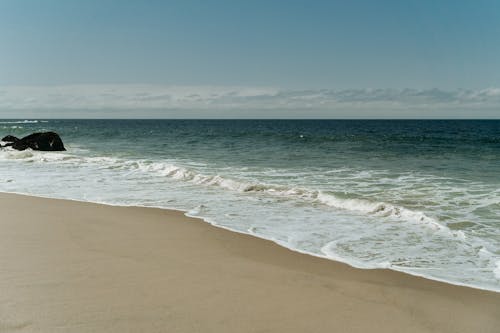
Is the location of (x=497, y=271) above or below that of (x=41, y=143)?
below

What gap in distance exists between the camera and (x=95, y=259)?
6.20 m

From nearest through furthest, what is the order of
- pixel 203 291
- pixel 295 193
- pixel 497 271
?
1. pixel 203 291
2. pixel 497 271
3. pixel 295 193

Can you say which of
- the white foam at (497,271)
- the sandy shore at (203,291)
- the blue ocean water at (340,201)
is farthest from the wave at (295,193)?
the sandy shore at (203,291)

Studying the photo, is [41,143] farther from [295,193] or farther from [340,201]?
[340,201]

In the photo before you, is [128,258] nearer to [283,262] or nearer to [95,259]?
[95,259]

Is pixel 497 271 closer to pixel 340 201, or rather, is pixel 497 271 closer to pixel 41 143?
pixel 340 201

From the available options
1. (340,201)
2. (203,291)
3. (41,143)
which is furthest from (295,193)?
(41,143)

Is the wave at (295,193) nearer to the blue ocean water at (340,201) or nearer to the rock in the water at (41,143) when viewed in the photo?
the blue ocean water at (340,201)

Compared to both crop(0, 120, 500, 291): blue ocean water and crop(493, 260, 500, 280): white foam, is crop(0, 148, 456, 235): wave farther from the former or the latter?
crop(493, 260, 500, 280): white foam

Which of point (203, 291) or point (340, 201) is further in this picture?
point (340, 201)

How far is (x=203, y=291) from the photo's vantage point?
5.08 meters

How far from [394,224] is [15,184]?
11736 mm

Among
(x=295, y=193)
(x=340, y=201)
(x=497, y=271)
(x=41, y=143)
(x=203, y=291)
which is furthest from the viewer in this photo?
(x=41, y=143)

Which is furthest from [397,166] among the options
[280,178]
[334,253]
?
[334,253]
